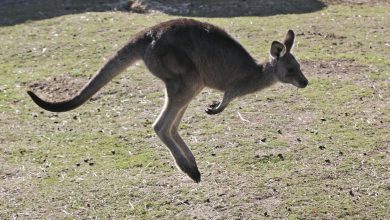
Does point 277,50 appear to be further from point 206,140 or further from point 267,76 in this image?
point 206,140

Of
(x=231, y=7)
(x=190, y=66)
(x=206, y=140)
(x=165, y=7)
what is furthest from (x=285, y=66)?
(x=165, y=7)

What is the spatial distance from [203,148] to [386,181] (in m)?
1.71

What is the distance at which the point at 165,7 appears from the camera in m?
12.3

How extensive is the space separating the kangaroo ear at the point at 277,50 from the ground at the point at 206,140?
4.16 feet

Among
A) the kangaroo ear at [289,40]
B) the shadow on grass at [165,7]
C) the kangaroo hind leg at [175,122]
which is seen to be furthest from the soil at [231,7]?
the kangaroo hind leg at [175,122]

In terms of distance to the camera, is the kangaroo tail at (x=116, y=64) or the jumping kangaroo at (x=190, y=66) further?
the jumping kangaroo at (x=190, y=66)

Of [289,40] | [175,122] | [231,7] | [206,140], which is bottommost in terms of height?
[206,140]

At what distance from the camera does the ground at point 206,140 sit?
19.2 ft

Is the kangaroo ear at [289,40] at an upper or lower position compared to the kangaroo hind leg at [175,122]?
upper

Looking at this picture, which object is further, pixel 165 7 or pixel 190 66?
pixel 165 7

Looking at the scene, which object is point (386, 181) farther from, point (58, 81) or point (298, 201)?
point (58, 81)

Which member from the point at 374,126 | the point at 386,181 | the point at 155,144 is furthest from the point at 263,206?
the point at 374,126

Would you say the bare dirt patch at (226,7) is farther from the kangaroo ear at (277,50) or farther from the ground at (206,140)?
the kangaroo ear at (277,50)

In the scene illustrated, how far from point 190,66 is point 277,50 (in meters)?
0.65
